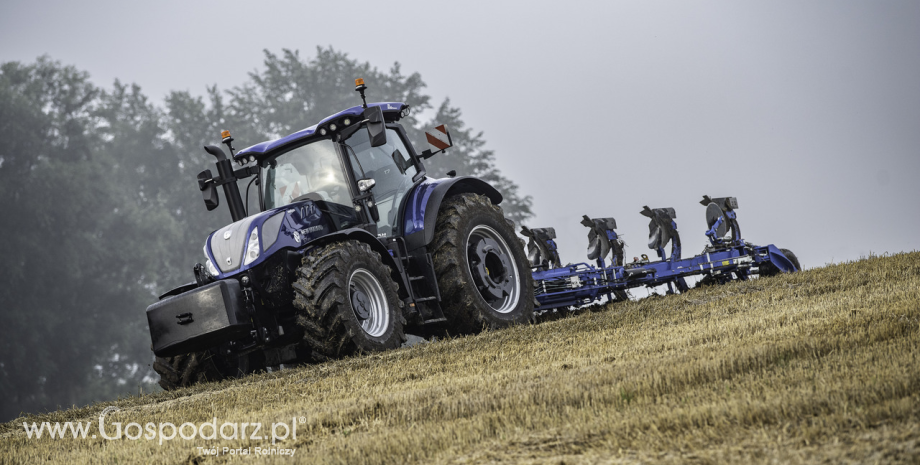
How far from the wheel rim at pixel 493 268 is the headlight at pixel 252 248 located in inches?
85.2

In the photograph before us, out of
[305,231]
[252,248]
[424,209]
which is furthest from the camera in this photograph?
[424,209]

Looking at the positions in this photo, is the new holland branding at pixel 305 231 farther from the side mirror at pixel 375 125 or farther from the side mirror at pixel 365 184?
the side mirror at pixel 375 125

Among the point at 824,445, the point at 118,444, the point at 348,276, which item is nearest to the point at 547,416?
the point at 824,445

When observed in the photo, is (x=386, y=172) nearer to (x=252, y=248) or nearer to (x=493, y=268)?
(x=493, y=268)

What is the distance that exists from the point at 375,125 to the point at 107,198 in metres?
30.8

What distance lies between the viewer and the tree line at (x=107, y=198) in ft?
102

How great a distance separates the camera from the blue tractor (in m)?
6.98

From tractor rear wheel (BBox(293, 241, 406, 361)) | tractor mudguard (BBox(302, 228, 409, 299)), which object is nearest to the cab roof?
tractor mudguard (BBox(302, 228, 409, 299))

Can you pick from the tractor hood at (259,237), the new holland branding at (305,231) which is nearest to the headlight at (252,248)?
the tractor hood at (259,237)

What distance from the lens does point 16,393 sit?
97.0ft

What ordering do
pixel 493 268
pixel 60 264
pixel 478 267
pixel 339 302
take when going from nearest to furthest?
pixel 339 302
pixel 478 267
pixel 493 268
pixel 60 264

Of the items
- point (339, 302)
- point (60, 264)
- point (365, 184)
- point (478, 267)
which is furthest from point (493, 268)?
point (60, 264)

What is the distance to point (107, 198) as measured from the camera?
35.5m

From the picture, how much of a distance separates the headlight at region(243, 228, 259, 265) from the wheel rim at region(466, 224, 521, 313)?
216cm
